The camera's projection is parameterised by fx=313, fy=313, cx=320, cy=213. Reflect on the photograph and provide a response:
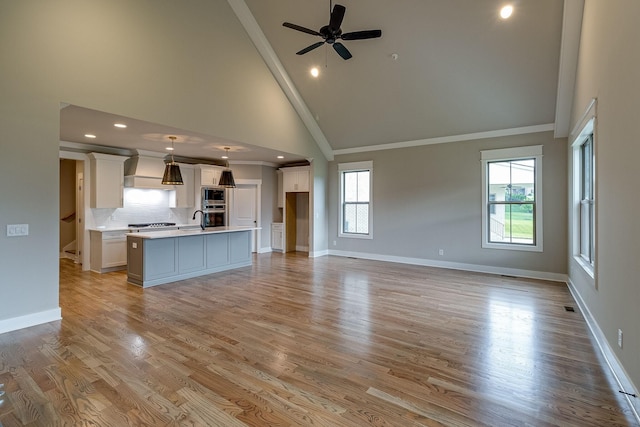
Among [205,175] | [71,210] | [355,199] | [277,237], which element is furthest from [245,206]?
[71,210]

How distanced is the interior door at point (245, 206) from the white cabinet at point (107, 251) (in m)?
2.90

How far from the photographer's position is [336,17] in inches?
146

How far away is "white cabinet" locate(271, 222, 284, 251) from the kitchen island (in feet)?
7.54

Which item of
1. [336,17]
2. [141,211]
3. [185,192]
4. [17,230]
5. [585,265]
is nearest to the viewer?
[17,230]

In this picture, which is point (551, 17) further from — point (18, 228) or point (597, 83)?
point (18, 228)

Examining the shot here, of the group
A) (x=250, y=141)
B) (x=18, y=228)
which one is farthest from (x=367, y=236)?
(x=18, y=228)

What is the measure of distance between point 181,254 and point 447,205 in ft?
17.7

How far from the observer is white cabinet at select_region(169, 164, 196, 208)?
25.7 feet

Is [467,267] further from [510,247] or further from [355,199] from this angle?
[355,199]

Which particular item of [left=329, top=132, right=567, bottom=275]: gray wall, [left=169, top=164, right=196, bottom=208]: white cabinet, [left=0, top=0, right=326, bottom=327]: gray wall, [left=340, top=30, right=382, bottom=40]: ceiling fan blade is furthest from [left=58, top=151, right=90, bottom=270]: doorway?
[left=329, top=132, right=567, bottom=275]: gray wall

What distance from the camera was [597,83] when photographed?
3217mm

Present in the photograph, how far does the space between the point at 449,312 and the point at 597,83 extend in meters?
2.94

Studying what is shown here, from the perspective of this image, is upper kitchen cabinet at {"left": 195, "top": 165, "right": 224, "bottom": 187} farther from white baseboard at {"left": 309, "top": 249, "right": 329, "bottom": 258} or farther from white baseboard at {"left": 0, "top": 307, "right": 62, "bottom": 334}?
white baseboard at {"left": 0, "top": 307, "right": 62, "bottom": 334}

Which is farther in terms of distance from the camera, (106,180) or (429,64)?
(106,180)
